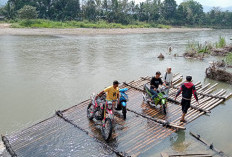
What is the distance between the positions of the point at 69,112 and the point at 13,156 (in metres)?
2.79

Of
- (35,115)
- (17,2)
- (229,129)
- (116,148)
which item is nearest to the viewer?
(116,148)

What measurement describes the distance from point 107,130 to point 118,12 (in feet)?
190

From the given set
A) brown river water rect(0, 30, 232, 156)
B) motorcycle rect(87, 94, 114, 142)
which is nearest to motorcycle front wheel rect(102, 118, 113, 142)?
motorcycle rect(87, 94, 114, 142)

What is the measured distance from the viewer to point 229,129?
7738 mm

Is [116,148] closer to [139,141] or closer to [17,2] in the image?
[139,141]

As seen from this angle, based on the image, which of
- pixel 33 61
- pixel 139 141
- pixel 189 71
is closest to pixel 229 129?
pixel 139 141

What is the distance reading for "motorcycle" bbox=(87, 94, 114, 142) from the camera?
6.45 m

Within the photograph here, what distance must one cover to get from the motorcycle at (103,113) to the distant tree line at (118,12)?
45.1 meters

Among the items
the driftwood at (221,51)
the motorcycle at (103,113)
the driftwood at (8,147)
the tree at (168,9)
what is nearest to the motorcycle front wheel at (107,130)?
the motorcycle at (103,113)

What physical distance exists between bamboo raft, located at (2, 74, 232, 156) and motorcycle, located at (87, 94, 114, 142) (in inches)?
8.8

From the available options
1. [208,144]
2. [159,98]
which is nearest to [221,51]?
[159,98]

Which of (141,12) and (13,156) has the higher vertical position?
(141,12)

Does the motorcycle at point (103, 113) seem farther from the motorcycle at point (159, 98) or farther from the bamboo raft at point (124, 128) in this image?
the motorcycle at point (159, 98)

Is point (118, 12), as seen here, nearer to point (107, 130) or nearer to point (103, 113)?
point (103, 113)
